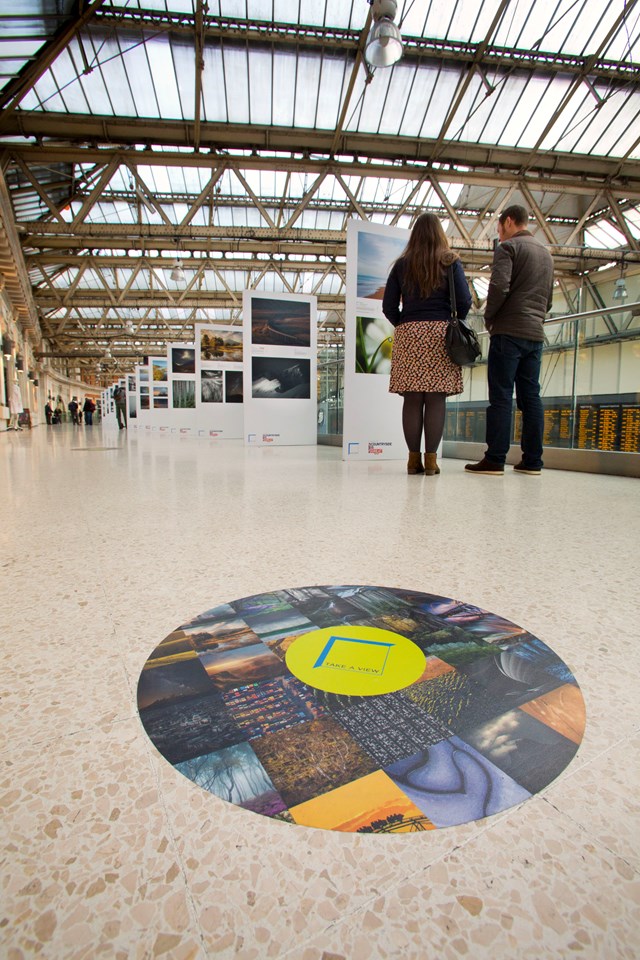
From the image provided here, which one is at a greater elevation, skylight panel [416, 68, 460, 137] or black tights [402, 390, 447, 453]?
skylight panel [416, 68, 460, 137]

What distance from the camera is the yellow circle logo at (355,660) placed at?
66 cm

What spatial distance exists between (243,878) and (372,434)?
4.71m

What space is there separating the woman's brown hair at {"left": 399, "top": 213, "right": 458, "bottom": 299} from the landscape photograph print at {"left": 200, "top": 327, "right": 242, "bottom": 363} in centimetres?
1018

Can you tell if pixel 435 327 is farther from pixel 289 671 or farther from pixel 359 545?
pixel 289 671

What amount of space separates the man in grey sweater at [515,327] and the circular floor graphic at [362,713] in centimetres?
291

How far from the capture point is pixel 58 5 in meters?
7.51

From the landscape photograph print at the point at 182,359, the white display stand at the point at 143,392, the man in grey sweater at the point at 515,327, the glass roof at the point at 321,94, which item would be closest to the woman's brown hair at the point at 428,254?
the man in grey sweater at the point at 515,327

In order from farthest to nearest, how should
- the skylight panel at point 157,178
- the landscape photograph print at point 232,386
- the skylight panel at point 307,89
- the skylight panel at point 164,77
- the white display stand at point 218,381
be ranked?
the landscape photograph print at point 232,386 → the white display stand at point 218,381 → the skylight panel at point 157,178 → the skylight panel at point 307,89 → the skylight panel at point 164,77

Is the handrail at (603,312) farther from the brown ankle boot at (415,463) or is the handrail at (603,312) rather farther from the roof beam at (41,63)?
the roof beam at (41,63)

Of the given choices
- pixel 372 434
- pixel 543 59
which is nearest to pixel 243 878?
pixel 372 434

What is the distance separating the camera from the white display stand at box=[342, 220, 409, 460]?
4.81 m

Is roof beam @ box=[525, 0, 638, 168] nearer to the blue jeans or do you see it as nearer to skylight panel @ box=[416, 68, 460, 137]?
skylight panel @ box=[416, 68, 460, 137]

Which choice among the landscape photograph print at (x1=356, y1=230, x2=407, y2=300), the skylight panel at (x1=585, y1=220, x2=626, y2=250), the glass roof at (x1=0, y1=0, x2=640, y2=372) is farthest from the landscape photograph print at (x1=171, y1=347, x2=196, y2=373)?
the skylight panel at (x1=585, y1=220, x2=626, y2=250)

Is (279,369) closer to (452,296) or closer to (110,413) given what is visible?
(452,296)
